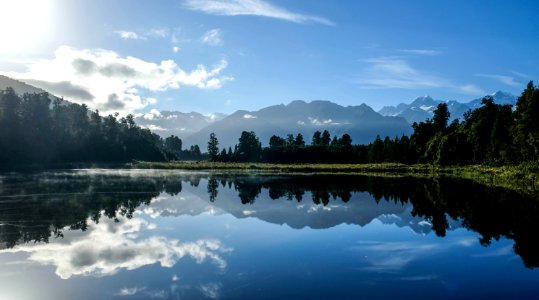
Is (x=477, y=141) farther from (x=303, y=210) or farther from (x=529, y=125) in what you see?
(x=303, y=210)

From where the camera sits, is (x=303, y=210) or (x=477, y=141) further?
(x=477, y=141)

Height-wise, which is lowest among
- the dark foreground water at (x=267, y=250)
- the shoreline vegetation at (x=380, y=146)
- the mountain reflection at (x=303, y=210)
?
the dark foreground water at (x=267, y=250)

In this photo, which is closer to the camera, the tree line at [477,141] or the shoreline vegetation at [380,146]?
the tree line at [477,141]

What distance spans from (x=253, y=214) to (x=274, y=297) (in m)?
20.4

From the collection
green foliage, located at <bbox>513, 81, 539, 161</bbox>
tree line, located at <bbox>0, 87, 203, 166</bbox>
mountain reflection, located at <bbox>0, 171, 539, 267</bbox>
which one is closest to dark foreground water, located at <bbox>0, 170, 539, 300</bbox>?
mountain reflection, located at <bbox>0, 171, 539, 267</bbox>

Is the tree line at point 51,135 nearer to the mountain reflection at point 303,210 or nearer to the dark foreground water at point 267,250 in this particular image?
the mountain reflection at point 303,210

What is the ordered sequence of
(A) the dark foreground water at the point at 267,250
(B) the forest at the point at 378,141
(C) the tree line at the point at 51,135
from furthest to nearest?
(C) the tree line at the point at 51,135, (B) the forest at the point at 378,141, (A) the dark foreground water at the point at 267,250

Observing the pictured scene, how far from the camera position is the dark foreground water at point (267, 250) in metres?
15.3

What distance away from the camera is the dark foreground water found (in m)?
15.3

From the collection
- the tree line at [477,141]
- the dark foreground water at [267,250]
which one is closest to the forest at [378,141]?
the tree line at [477,141]

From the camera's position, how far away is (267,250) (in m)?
21.6

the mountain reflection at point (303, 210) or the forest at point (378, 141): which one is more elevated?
the forest at point (378, 141)

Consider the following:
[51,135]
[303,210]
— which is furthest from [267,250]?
[51,135]

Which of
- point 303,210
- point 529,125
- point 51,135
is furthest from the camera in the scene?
point 51,135
